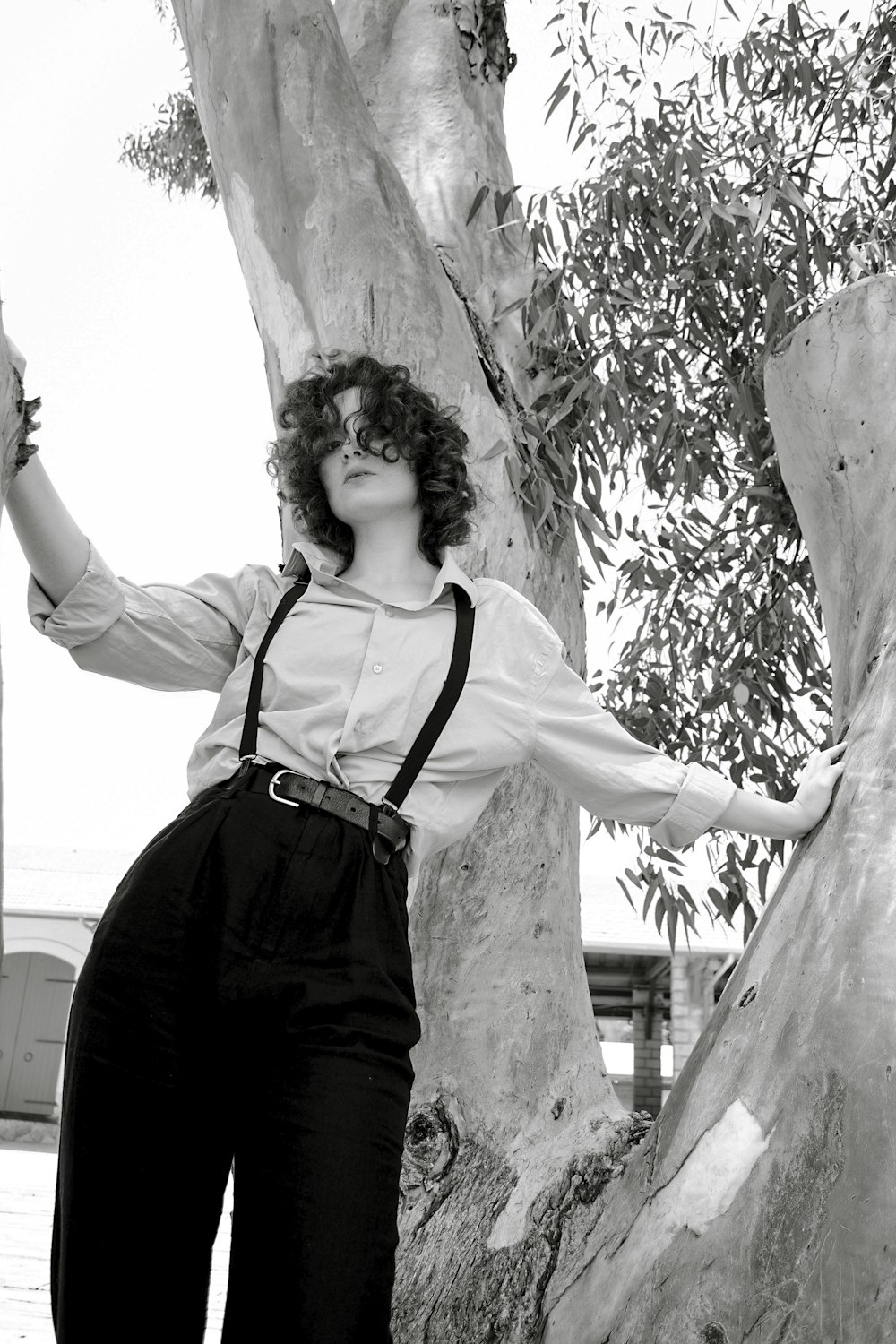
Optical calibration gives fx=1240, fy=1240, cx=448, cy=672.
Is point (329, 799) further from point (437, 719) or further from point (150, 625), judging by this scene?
point (150, 625)

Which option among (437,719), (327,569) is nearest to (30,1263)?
(327,569)

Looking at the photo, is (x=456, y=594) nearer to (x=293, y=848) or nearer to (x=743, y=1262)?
(x=293, y=848)

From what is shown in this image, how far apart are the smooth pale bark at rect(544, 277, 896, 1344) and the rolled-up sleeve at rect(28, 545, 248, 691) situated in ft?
2.95

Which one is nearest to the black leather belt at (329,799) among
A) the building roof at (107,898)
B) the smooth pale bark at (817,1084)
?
the smooth pale bark at (817,1084)

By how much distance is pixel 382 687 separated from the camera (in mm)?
1633

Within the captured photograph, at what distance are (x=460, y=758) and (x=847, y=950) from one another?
566mm

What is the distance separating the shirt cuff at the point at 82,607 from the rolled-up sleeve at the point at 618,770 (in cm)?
59

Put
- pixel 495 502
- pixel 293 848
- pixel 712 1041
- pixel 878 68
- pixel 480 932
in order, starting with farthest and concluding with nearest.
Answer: pixel 878 68, pixel 495 502, pixel 480 932, pixel 712 1041, pixel 293 848

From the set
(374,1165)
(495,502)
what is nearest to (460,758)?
(374,1165)

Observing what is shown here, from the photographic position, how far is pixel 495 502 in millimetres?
2604

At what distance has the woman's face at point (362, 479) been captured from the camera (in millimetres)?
1838

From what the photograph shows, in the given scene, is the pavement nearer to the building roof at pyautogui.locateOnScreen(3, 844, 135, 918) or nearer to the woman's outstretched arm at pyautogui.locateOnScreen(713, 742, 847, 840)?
the woman's outstretched arm at pyautogui.locateOnScreen(713, 742, 847, 840)

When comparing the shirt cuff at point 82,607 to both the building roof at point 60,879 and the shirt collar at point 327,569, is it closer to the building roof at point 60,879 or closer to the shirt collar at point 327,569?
the shirt collar at point 327,569

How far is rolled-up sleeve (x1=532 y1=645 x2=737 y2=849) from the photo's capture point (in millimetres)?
1708
